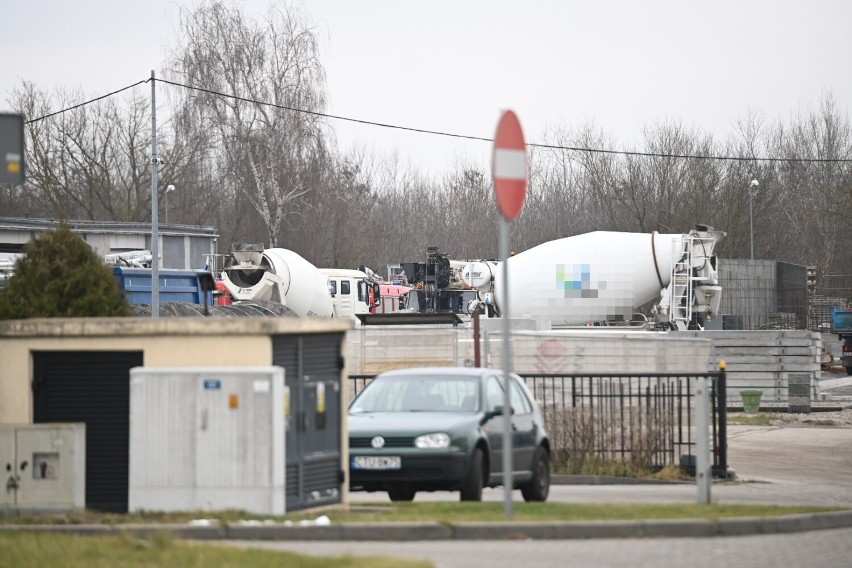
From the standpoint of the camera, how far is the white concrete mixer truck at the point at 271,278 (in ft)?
151

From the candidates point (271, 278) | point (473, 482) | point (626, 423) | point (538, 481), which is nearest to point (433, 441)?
point (473, 482)

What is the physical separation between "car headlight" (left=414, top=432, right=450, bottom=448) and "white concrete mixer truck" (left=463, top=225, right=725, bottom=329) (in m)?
23.4

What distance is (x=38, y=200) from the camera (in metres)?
72.7

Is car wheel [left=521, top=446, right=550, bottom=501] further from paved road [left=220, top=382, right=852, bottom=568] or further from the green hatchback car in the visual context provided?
paved road [left=220, top=382, right=852, bottom=568]

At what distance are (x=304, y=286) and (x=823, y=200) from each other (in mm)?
47829

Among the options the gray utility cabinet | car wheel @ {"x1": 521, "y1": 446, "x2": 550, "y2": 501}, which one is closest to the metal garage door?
the gray utility cabinet

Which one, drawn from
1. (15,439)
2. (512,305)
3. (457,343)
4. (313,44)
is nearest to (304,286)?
(512,305)

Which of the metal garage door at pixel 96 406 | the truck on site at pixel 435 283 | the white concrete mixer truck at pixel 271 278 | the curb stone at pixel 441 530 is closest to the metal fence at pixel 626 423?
the curb stone at pixel 441 530

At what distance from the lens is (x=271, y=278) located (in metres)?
46.4

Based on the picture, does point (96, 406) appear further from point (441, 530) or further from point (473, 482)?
point (473, 482)

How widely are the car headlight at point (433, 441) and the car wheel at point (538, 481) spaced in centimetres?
144

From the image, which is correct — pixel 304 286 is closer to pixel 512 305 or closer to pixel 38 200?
pixel 512 305

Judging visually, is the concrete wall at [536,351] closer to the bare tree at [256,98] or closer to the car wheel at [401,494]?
the car wheel at [401,494]

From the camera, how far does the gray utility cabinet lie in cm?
1255
